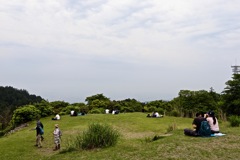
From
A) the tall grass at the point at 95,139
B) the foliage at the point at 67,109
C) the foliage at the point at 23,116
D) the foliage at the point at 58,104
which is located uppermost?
the foliage at the point at 58,104

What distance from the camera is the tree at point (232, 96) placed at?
24.3m

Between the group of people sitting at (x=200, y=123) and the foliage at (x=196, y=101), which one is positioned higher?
the foliage at (x=196, y=101)

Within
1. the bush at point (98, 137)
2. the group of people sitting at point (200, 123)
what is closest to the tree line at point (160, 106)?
the group of people sitting at point (200, 123)

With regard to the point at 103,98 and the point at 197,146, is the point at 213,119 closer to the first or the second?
the point at 197,146

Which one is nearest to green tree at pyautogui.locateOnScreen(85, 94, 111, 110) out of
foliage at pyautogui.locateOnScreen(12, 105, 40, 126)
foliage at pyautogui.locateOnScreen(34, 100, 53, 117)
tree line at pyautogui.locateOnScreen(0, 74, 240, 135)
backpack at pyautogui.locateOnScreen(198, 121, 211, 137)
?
tree line at pyautogui.locateOnScreen(0, 74, 240, 135)

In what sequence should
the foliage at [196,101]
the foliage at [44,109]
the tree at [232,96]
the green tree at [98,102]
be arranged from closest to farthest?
1. the tree at [232,96]
2. the foliage at [44,109]
3. the foliage at [196,101]
4. the green tree at [98,102]

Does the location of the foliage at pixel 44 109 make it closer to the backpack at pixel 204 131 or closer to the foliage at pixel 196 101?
the foliage at pixel 196 101

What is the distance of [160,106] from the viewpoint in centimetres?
3662

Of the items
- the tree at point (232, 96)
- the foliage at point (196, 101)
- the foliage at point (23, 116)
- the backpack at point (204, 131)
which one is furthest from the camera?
the foliage at point (196, 101)

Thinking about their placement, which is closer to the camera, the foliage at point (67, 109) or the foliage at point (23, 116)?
the foliage at point (23, 116)

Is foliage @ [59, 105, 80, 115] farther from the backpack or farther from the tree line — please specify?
the backpack

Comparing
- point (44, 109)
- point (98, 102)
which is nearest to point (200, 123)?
point (44, 109)

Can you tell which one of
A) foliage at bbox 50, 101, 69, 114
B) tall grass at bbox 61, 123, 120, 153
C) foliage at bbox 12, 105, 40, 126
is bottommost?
tall grass at bbox 61, 123, 120, 153

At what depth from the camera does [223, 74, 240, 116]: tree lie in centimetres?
2428
